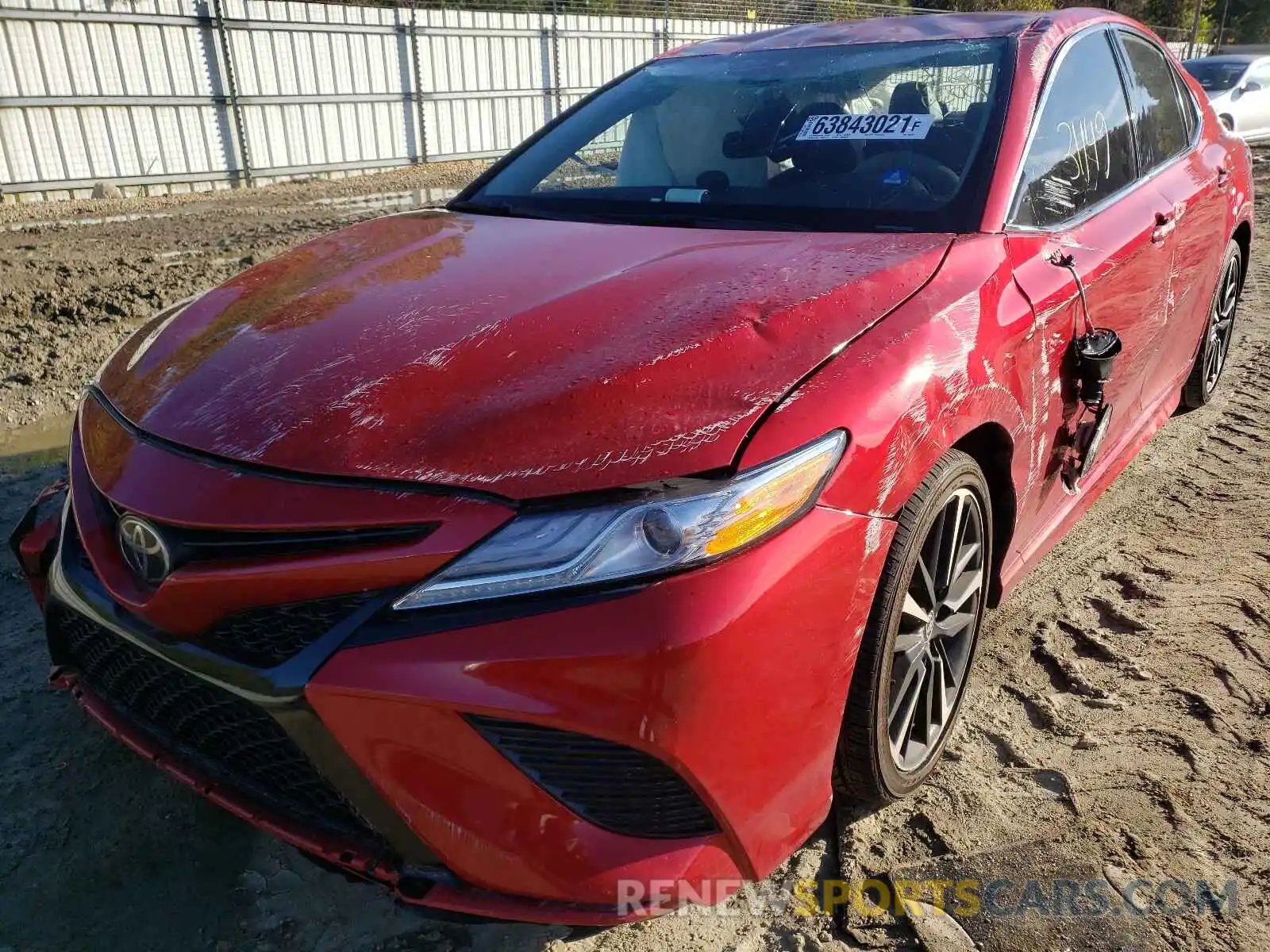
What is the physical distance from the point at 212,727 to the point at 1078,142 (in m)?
2.63

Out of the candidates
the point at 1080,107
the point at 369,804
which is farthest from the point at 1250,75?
the point at 369,804

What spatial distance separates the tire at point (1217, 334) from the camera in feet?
13.6

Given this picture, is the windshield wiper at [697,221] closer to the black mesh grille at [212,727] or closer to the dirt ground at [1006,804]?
the dirt ground at [1006,804]

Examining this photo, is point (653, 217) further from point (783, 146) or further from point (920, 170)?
point (920, 170)

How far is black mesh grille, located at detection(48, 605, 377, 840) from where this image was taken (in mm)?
1549

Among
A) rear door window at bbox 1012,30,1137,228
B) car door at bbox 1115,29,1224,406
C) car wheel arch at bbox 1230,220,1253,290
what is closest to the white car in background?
car wheel arch at bbox 1230,220,1253,290

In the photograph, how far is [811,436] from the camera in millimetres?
1546

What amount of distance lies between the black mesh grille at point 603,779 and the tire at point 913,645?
17.7 inches

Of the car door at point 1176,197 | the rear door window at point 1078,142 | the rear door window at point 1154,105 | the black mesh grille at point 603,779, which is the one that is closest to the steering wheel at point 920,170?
the rear door window at point 1078,142

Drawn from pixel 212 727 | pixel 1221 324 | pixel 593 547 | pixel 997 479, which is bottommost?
pixel 1221 324

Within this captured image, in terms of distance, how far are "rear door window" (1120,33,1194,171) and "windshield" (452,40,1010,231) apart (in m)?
0.91

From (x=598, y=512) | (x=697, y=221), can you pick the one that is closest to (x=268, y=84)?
(x=697, y=221)

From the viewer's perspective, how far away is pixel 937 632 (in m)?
2.07

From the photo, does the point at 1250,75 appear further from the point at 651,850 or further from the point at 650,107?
the point at 651,850
